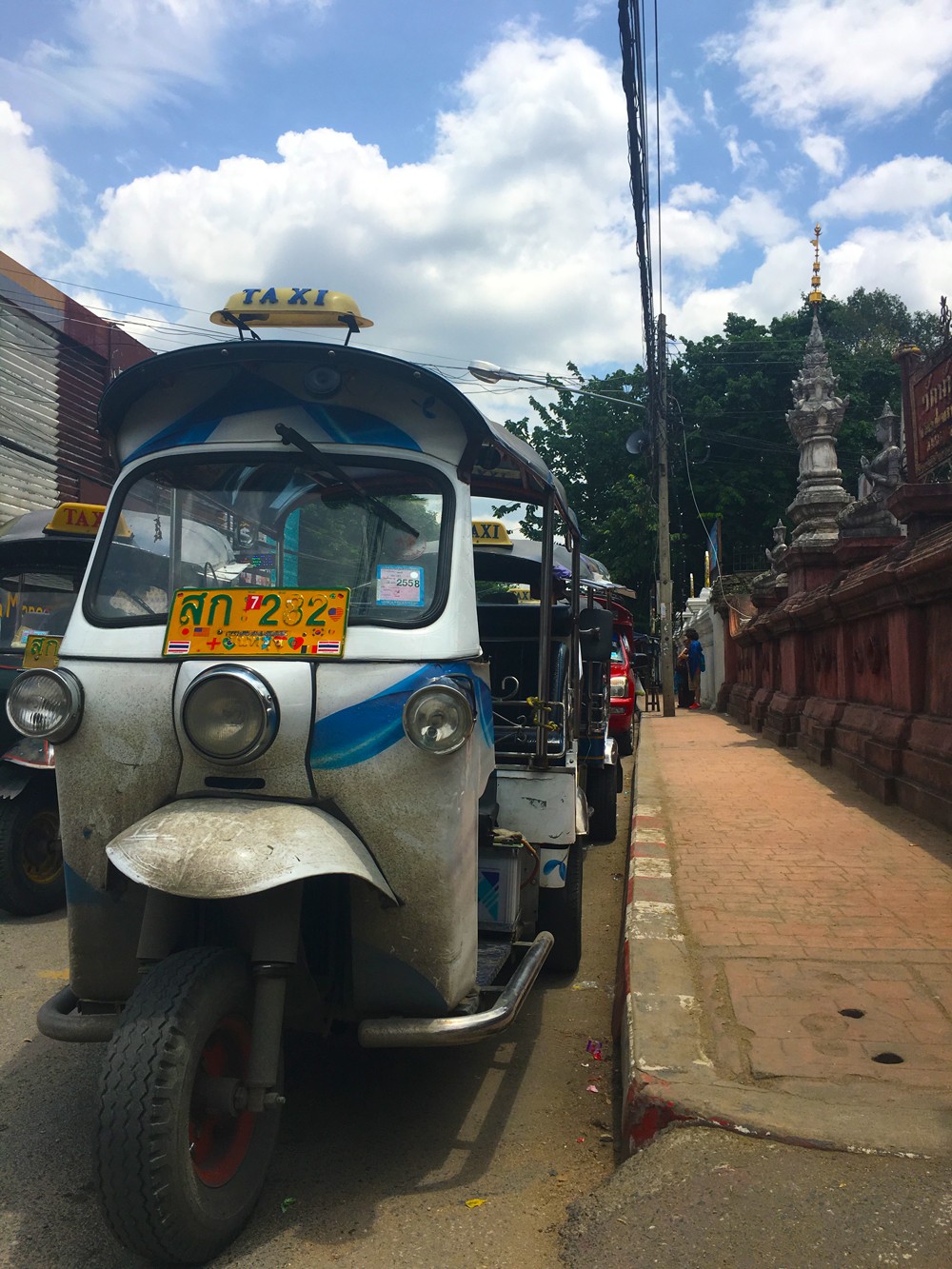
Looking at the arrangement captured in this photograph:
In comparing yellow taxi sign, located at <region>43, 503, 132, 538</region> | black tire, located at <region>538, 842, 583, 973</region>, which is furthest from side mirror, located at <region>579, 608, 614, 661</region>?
yellow taxi sign, located at <region>43, 503, 132, 538</region>

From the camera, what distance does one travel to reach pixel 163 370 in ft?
→ 10.4

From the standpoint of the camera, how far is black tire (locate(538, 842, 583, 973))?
4.58 meters

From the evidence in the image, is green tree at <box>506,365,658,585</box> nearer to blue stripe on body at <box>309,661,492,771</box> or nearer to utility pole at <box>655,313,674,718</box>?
utility pole at <box>655,313,674,718</box>

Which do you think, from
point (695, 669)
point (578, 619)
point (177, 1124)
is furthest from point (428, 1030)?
point (695, 669)

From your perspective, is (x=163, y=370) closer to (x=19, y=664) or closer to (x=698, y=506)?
(x=19, y=664)

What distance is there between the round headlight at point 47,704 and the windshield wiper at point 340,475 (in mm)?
973

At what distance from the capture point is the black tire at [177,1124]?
226 centimetres

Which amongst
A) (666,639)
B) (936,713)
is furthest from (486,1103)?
(666,639)

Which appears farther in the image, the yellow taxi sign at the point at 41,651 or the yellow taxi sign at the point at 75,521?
the yellow taxi sign at the point at 75,521

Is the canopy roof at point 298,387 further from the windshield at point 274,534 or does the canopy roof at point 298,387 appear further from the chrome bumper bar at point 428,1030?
the chrome bumper bar at point 428,1030

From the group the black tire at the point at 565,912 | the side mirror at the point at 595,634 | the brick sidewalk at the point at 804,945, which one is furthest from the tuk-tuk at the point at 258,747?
the side mirror at the point at 595,634

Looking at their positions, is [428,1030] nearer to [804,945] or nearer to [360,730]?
[360,730]

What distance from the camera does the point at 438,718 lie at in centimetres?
280

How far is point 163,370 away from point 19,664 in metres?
3.84
